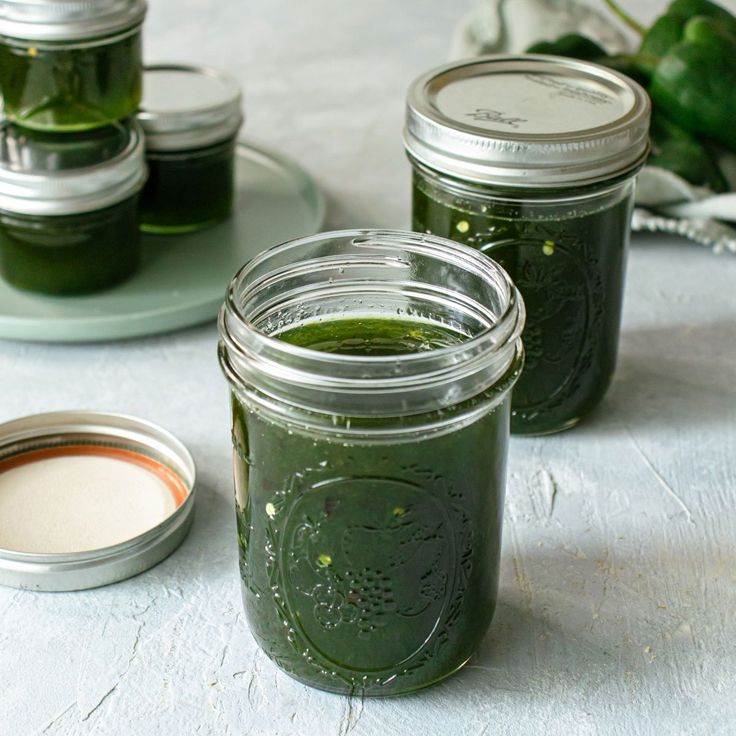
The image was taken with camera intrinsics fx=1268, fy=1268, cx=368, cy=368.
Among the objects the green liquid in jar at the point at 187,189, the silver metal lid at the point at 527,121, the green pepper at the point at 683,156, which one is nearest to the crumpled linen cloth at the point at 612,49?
the green pepper at the point at 683,156

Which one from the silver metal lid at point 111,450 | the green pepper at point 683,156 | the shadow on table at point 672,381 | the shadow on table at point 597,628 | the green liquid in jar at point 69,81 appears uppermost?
the green liquid in jar at point 69,81

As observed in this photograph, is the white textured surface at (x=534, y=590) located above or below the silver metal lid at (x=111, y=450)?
below

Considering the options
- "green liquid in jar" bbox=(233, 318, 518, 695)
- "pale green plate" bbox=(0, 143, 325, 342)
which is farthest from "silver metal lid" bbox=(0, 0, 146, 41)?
"green liquid in jar" bbox=(233, 318, 518, 695)

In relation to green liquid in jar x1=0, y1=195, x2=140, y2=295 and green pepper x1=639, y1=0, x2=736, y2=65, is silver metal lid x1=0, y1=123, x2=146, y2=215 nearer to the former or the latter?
green liquid in jar x1=0, y1=195, x2=140, y2=295

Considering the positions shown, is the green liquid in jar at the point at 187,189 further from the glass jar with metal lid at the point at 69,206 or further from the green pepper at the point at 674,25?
the green pepper at the point at 674,25

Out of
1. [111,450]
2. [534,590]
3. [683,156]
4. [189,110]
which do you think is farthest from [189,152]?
[534,590]

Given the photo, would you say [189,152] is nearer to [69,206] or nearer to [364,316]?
[69,206]
